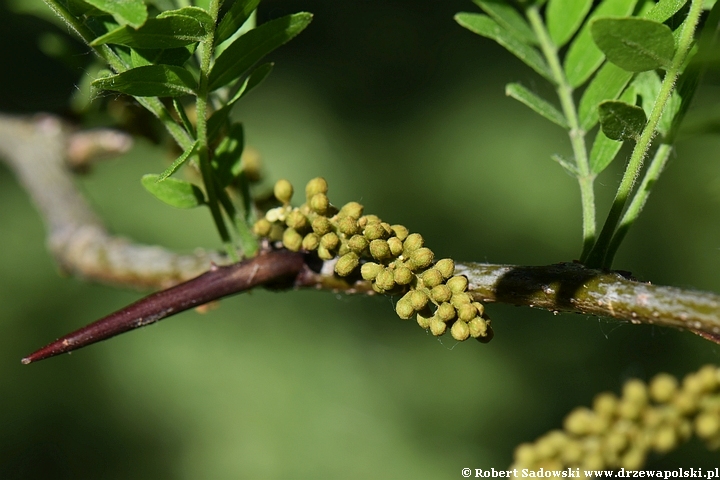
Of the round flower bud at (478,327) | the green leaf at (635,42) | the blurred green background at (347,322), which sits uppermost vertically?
the green leaf at (635,42)

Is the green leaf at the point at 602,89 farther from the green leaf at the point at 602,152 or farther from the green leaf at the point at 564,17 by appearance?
the green leaf at the point at 564,17

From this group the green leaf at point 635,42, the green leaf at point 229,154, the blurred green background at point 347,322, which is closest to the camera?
Result: the green leaf at point 635,42

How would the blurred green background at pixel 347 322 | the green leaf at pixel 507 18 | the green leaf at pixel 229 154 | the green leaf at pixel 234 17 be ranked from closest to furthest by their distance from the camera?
the green leaf at pixel 234 17 → the green leaf at pixel 229 154 → the green leaf at pixel 507 18 → the blurred green background at pixel 347 322

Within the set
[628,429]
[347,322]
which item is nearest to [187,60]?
[628,429]

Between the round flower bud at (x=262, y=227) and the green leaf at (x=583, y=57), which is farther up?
the green leaf at (x=583, y=57)

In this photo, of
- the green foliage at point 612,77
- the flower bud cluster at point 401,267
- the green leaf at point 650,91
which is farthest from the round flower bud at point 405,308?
the green leaf at point 650,91

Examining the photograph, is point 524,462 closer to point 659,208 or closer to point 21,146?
point 21,146

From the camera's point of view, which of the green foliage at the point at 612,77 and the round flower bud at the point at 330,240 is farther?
the round flower bud at the point at 330,240

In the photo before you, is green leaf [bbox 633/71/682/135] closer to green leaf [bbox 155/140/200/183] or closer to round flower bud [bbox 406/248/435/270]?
round flower bud [bbox 406/248/435/270]
